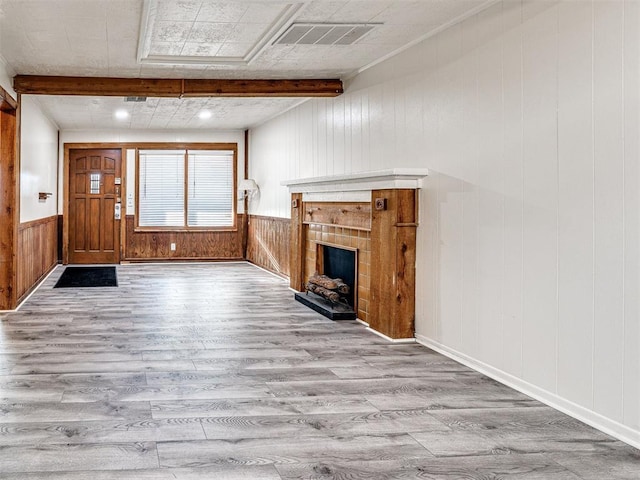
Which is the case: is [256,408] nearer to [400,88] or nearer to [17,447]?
[17,447]

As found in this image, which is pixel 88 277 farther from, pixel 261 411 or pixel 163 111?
pixel 261 411

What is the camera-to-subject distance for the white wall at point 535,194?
3121mm

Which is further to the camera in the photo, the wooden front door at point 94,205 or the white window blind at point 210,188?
the white window blind at point 210,188

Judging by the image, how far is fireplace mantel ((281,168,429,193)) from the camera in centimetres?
505

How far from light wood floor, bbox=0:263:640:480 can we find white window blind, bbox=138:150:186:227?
605cm

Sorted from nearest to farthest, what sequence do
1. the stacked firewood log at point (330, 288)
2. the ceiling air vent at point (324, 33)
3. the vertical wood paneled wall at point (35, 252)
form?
the ceiling air vent at point (324, 33) < the stacked firewood log at point (330, 288) < the vertical wood paneled wall at point (35, 252)

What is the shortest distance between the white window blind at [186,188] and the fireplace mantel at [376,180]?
5552mm

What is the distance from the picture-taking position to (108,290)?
8078 millimetres

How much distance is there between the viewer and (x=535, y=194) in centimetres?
373

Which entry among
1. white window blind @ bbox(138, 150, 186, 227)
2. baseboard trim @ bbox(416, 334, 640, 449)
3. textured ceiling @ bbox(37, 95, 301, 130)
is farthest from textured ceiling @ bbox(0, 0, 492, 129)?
white window blind @ bbox(138, 150, 186, 227)

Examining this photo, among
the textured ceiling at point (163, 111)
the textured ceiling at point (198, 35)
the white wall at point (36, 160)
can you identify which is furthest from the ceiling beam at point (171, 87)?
the textured ceiling at point (163, 111)

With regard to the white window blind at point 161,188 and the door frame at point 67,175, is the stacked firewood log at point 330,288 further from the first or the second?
the door frame at point 67,175

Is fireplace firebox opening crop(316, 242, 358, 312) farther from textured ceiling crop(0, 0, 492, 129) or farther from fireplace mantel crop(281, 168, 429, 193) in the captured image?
textured ceiling crop(0, 0, 492, 129)

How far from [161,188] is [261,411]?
29.3ft
